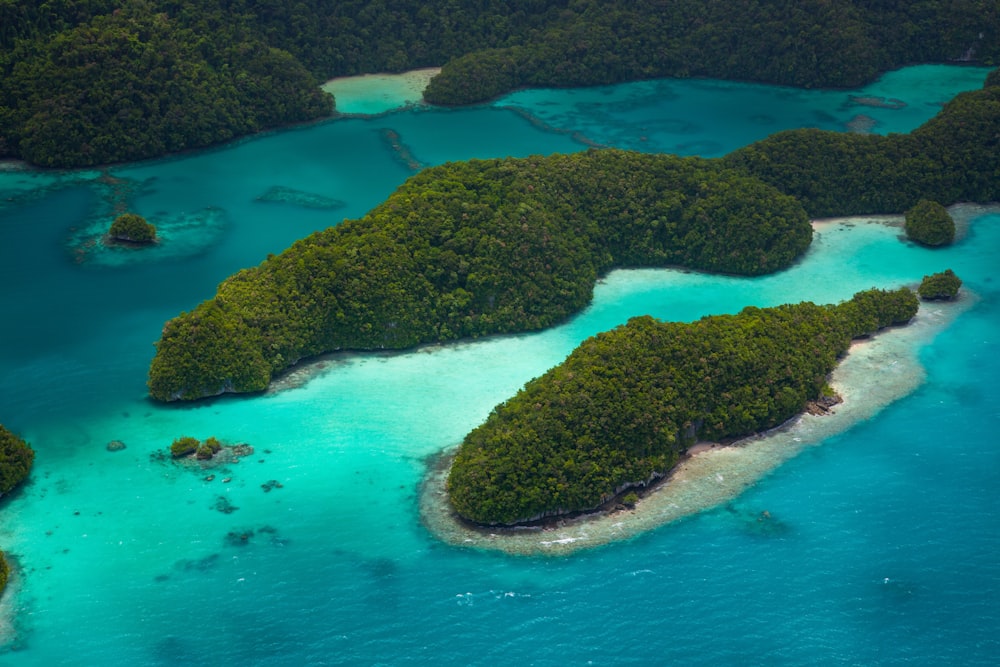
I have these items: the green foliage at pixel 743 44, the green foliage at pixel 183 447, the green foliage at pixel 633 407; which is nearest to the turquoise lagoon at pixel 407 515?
the green foliage at pixel 183 447

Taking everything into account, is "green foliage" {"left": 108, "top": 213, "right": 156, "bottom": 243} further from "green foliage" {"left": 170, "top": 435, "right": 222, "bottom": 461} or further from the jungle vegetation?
the jungle vegetation

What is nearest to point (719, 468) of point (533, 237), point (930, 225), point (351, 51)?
point (533, 237)

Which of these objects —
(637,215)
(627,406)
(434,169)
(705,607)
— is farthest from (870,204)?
(705,607)

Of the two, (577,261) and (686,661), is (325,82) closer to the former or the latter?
(577,261)

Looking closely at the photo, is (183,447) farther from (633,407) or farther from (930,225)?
(930,225)

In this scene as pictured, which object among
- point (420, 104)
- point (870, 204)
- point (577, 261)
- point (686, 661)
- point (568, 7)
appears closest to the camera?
point (686, 661)
